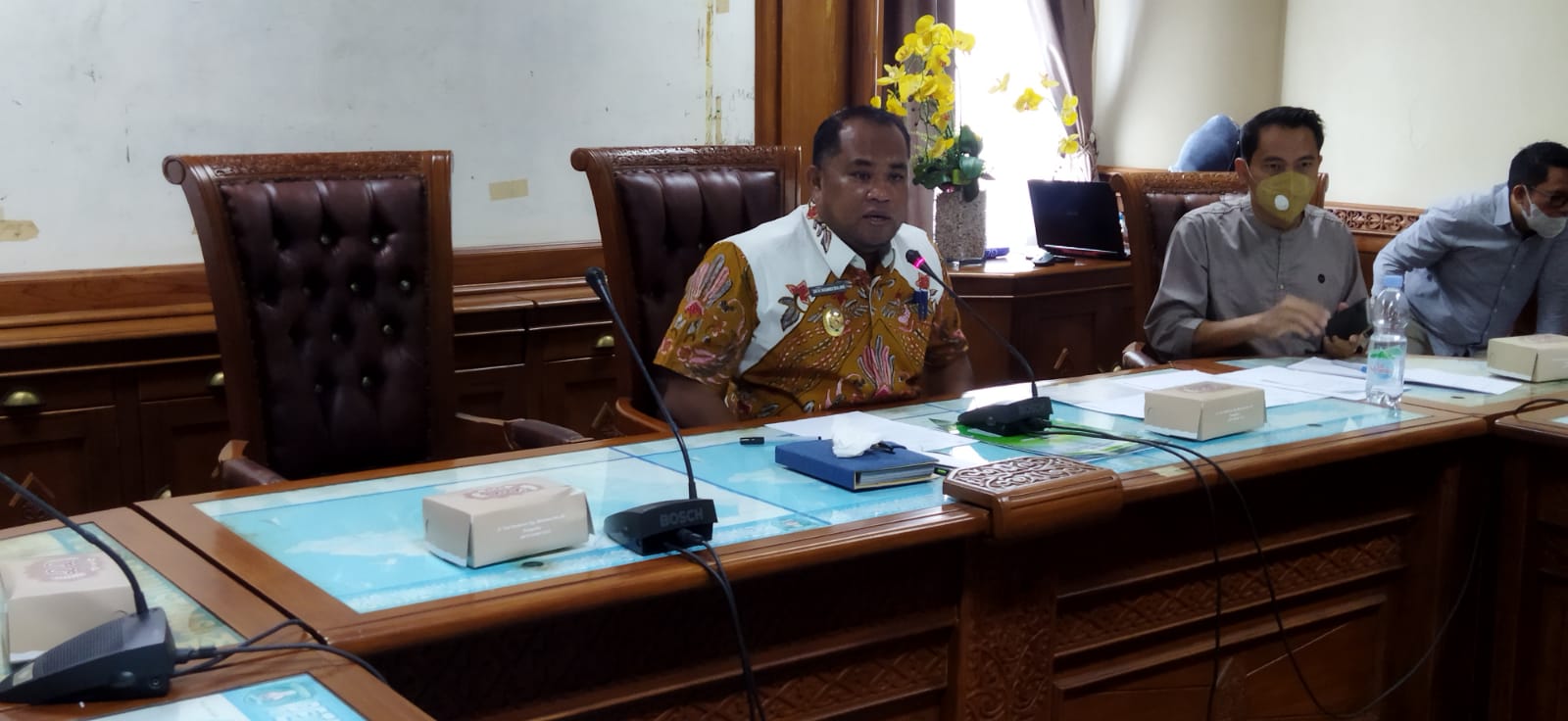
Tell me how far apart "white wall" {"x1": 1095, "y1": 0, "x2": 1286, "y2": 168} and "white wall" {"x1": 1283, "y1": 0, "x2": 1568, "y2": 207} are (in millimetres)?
108

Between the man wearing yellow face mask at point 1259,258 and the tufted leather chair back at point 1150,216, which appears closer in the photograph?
the man wearing yellow face mask at point 1259,258

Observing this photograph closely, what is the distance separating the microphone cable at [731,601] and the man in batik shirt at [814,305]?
782 mm

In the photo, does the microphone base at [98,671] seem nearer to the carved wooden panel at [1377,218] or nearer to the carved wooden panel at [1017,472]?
the carved wooden panel at [1017,472]

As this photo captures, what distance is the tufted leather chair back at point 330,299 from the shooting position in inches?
81.4

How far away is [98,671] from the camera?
2.95 feet

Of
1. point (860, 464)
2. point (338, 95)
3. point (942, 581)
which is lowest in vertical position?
point (942, 581)

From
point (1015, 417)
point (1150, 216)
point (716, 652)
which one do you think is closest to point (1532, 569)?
point (1015, 417)

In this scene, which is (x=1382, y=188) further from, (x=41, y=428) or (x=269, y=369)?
(x=41, y=428)

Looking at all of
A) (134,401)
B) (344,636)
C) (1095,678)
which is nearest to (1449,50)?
(1095,678)

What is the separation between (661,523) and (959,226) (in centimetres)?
227

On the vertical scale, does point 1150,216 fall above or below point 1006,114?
below

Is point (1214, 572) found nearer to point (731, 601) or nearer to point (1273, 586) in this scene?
point (1273, 586)

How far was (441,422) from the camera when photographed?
7.51 feet

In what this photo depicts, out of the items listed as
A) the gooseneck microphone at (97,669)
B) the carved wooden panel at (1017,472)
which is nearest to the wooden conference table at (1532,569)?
the carved wooden panel at (1017,472)
